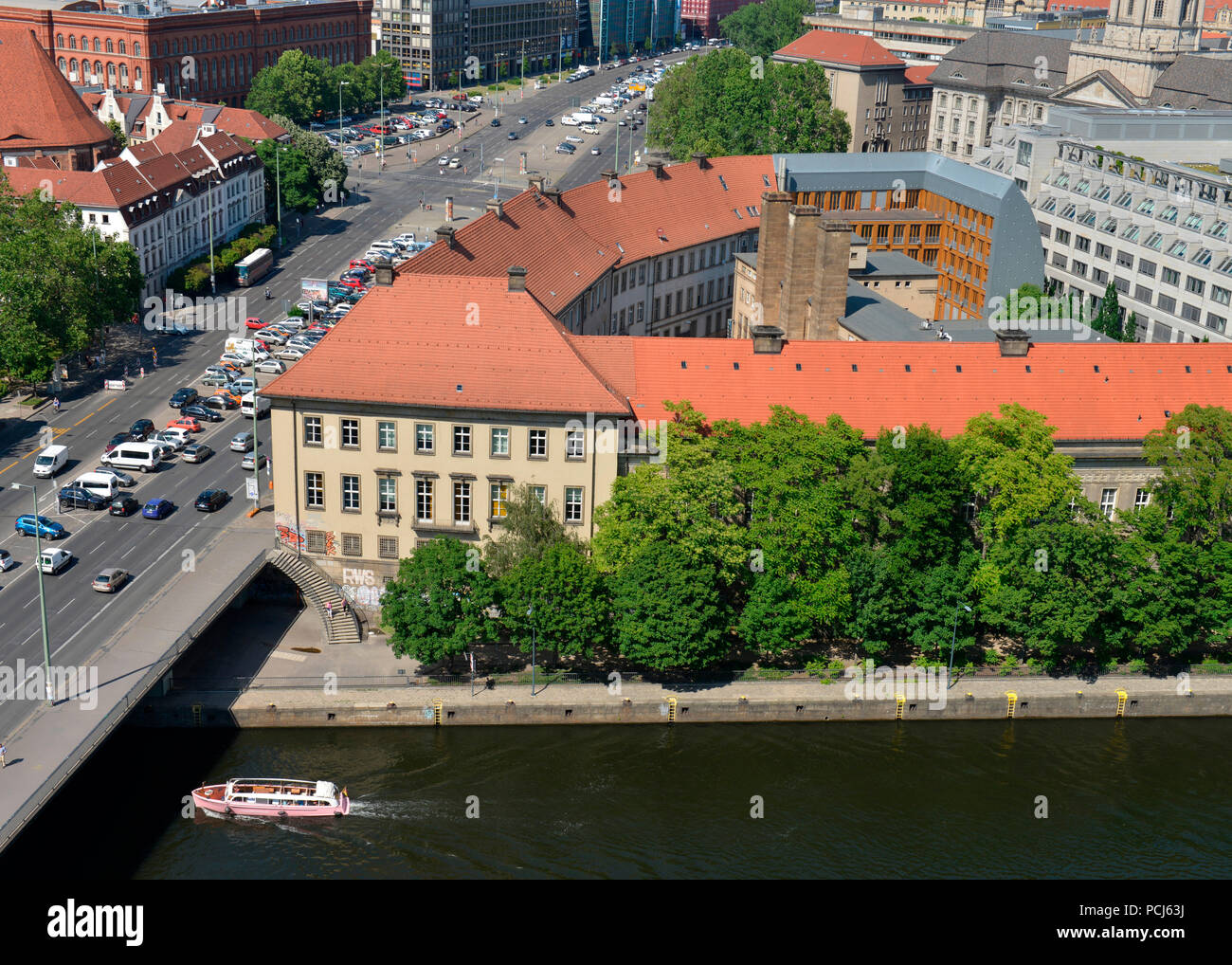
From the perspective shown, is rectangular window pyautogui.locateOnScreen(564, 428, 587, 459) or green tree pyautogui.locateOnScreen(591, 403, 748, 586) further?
rectangular window pyautogui.locateOnScreen(564, 428, 587, 459)

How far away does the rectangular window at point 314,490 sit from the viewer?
3378 inches

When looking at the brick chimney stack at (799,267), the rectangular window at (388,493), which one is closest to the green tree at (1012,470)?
the brick chimney stack at (799,267)

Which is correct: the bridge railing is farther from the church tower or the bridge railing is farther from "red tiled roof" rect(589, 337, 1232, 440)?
the church tower

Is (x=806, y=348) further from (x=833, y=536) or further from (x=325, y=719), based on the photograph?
(x=325, y=719)

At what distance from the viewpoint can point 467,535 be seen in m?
85.1

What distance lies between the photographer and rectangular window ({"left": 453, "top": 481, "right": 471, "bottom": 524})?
278 ft

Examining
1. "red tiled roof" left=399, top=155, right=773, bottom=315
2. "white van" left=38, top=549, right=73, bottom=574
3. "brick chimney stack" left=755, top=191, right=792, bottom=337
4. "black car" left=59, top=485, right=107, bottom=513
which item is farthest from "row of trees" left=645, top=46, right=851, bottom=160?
"white van" left=38, top=549, right=73, bottom=574

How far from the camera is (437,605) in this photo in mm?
79062

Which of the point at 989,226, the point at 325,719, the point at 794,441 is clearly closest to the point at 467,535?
the point at 325,719

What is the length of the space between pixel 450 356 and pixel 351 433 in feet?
23.7

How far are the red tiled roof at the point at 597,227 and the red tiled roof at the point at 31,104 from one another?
74836 mm

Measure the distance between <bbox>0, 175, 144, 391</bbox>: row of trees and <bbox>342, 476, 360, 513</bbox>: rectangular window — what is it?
4202 cm
